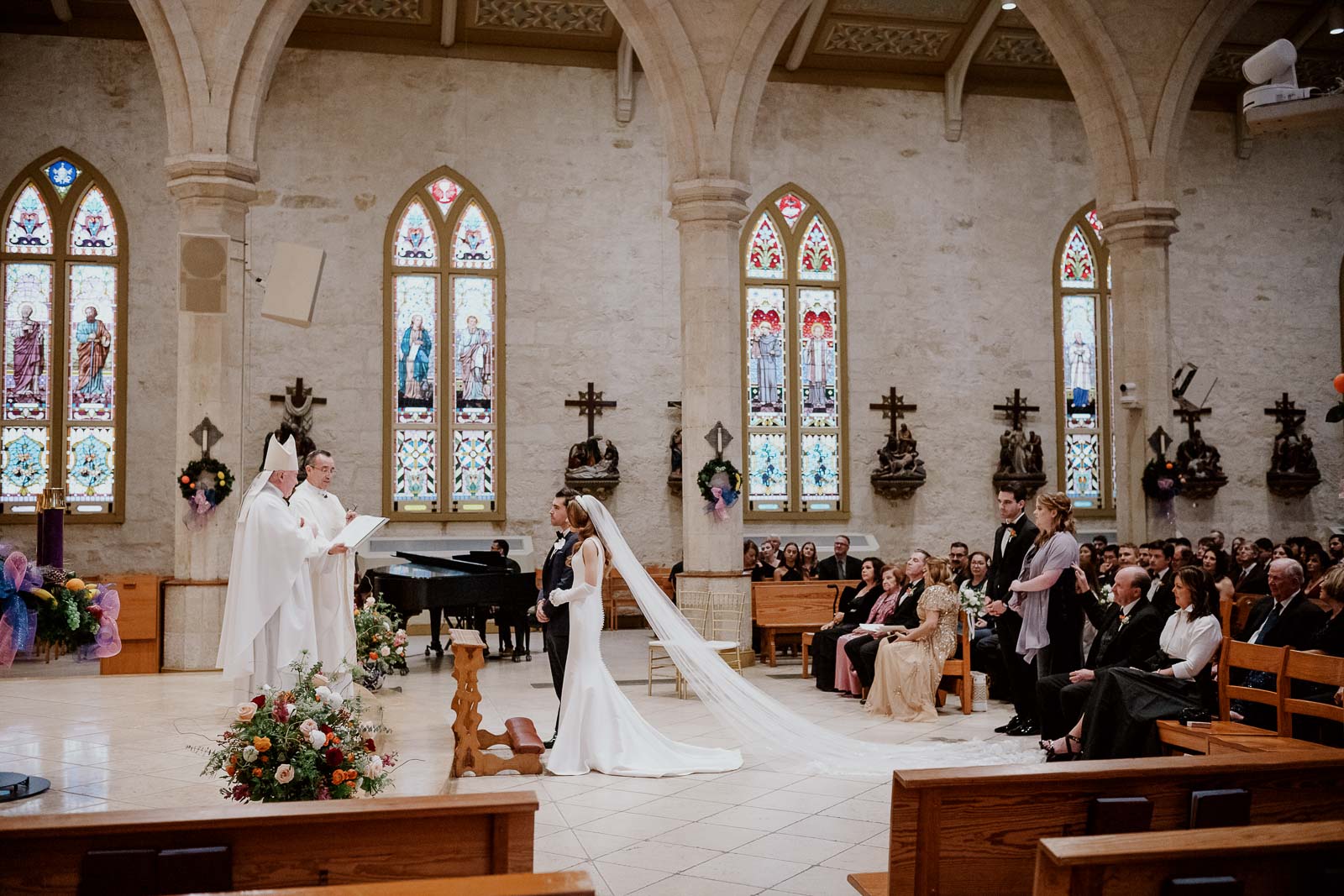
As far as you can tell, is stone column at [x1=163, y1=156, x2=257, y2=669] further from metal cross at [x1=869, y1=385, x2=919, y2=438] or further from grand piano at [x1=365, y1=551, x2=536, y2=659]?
metal cross at [x1=869, y1=385, x2=919, y2=438]

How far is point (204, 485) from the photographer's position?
35.2ft

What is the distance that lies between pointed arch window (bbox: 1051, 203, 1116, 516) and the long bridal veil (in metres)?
10.8

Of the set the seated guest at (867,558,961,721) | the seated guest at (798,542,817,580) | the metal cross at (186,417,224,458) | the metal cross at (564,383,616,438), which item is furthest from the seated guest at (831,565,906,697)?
the metal cross at (564,383,616,438)

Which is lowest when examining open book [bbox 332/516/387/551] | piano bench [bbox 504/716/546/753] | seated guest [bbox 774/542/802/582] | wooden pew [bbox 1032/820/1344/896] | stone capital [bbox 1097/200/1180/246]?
piano bench [bbox 504/716/546/753]

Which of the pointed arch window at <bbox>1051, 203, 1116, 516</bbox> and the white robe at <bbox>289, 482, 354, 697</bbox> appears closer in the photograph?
the white robe at <bbox>289, 482, 354, 697</bbox>

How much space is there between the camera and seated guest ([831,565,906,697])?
9.68 meters

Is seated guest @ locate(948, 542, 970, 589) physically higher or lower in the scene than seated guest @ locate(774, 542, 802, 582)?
higher

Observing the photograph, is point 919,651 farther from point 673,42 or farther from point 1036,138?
point 1036,138

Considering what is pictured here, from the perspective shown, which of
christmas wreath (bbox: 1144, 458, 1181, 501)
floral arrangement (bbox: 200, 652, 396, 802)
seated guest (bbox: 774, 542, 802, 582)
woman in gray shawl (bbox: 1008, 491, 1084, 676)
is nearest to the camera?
floral arrangement (bbox: 200, 652, 396, 802)

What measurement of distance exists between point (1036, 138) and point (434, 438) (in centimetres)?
949

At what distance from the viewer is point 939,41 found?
16.5m

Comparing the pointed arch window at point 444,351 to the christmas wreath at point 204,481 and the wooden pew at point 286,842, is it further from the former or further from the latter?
the wooden pew at point 286,842

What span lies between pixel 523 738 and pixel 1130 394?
8.48 metres

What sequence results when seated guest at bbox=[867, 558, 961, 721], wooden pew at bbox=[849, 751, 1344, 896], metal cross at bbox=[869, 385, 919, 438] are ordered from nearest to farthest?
wooden pew at bbox=[849, 751, 1344, 896]
seated guest at bbox=[867, 558, 961, 721]
metal cross at bbox=[869, 385, 919, 438]
